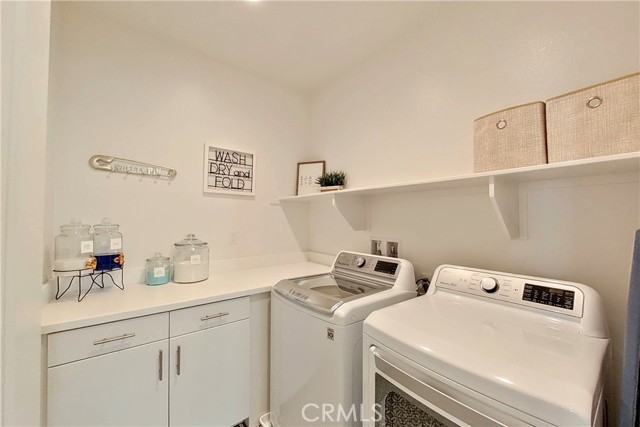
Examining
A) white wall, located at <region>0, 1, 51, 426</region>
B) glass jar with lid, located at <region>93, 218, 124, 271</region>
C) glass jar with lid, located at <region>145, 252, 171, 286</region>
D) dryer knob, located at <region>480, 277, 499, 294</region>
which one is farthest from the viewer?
glass jar with lid, located at <region>145, 252, 171, 286</region>

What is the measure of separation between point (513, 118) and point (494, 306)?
2.64 feet

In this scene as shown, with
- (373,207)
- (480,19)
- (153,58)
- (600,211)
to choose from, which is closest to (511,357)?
(600,211)

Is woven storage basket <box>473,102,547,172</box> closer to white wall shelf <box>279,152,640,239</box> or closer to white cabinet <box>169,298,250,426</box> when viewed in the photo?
white wall shelf <box>279,152,640,239</box>

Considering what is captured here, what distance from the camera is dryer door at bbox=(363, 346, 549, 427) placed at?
2.07 ft

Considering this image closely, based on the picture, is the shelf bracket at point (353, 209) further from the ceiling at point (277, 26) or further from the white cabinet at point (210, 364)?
the ceiling at point (277, 26)

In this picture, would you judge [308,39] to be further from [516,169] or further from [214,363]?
[214,363]

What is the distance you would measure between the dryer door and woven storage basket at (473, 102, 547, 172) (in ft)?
2.92

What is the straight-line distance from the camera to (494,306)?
106 centimetres

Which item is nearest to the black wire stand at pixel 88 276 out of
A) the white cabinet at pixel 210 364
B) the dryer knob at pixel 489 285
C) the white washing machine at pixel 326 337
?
the white cabinet at pixel 210 364

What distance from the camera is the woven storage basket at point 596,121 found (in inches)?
31.7

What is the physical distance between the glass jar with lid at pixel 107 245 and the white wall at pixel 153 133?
52mm

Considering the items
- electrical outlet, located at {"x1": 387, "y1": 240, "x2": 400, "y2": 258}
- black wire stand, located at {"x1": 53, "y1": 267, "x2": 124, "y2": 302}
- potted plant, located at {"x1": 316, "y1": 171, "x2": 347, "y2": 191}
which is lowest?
black wire stand, located at {"x1": 53, "y1": 267, "x2": 124, "y2": 302}

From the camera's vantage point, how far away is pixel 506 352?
0.73 metres

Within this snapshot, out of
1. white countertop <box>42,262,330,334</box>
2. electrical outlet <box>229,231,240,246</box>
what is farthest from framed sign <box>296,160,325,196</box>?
white countertop <box>42,262,330,334</box>
